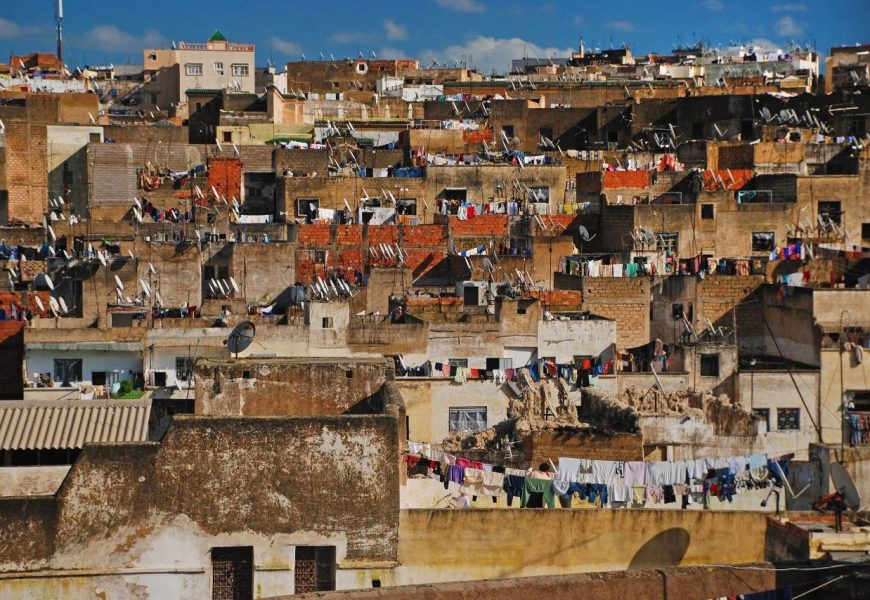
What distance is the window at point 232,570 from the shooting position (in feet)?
62.1

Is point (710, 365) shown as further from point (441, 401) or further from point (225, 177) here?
point (225, 177)

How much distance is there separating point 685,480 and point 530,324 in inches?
348

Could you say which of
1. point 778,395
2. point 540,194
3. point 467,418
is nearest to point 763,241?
point 540,194

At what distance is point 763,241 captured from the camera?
4169 centimetres

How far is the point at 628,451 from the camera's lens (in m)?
27.0

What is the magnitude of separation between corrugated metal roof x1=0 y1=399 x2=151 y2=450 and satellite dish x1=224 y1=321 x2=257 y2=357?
7.89 meters

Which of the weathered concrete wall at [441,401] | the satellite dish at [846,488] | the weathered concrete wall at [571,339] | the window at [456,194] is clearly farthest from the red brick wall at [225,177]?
the satellite dish at [846,488]

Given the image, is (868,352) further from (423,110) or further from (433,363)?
(423,110)

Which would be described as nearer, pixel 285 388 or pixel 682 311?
pixel 285 388

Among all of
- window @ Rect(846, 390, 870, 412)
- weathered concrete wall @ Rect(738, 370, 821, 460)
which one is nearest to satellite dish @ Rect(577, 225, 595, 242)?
weathered concrete wall @ Rect(738, 370, 821, 460)

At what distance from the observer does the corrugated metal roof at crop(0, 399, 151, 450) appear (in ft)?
68.1

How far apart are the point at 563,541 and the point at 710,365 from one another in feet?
42.9

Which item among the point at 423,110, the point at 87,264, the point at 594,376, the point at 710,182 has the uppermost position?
the point at 423,110

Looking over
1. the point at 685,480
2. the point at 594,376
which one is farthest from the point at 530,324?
the point at 685,480
